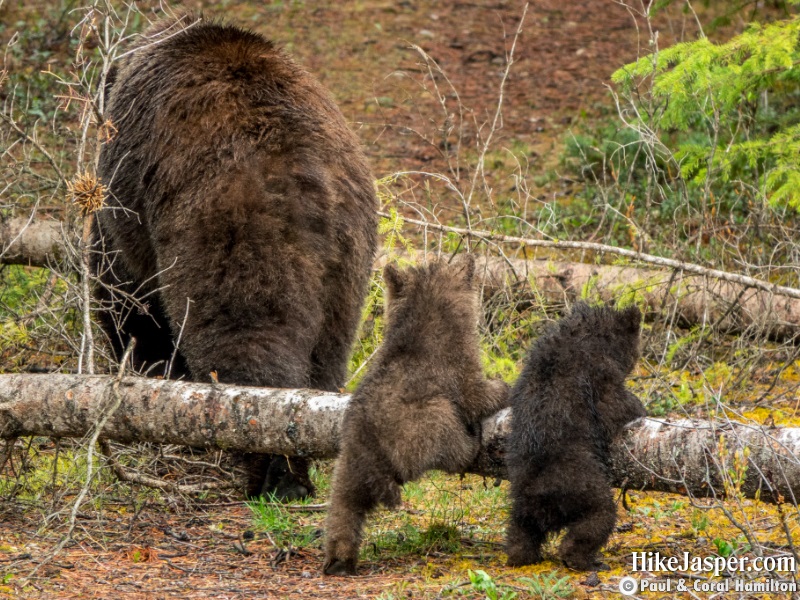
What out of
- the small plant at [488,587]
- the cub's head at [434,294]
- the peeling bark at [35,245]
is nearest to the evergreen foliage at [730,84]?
the cub's head at [434,294]

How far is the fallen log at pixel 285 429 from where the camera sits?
400 centimetres

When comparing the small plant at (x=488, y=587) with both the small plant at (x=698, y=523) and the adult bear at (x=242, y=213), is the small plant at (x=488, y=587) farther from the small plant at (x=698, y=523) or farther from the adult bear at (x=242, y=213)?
the adult bear at (x=242, y=213)

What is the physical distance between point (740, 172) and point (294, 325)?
5397mm

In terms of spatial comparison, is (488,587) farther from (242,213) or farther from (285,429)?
(242,213)

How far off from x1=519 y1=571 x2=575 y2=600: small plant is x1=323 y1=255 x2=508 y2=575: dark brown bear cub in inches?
24.4

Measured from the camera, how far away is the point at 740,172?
Result: 895 centimetres

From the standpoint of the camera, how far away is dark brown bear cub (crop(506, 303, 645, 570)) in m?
3.95

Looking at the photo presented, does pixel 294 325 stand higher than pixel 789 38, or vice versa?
Result: pixel 789 38

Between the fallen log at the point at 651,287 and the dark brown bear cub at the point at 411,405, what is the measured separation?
2.57m

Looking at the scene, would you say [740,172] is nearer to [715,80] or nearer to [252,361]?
[715,80]

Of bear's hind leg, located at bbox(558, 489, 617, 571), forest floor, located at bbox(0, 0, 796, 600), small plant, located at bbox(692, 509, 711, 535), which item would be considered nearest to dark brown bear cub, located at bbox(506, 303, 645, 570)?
bear's hind leg, located at bbox(558, 489, 617, 571)

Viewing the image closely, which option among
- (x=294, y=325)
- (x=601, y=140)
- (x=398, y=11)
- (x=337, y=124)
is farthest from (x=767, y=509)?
(x=398, y=11)

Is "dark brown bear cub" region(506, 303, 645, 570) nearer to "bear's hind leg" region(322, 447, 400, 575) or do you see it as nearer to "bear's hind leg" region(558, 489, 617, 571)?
"bear's hind leg" region(558, 489, 617, 571)

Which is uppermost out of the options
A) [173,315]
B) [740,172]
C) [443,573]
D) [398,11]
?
[398,11]
